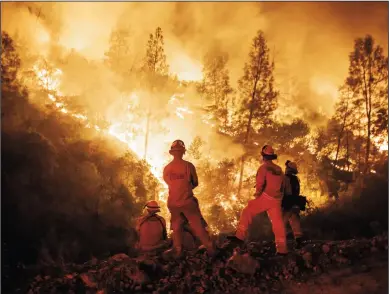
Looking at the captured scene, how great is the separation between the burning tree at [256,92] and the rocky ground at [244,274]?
12.3 metres

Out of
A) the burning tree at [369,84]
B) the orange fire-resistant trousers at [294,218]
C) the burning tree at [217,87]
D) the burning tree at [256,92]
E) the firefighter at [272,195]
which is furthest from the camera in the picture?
the burning tree at [217,87]

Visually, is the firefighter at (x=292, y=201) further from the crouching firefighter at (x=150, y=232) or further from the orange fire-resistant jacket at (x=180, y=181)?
the crouching firefighter at (x=150, y=232)

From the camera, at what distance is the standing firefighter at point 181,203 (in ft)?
24.6

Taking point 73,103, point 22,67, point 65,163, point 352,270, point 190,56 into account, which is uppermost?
point 190,56

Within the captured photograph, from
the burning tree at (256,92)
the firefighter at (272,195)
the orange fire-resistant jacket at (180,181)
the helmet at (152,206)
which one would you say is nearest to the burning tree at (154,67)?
the burning tree at (256,92)

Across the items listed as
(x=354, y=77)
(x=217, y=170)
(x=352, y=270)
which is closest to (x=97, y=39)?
(x=217, y=170)

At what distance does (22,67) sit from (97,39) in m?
6.47

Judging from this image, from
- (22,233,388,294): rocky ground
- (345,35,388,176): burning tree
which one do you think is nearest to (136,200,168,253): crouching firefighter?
(22,233,388,294): rocky ground

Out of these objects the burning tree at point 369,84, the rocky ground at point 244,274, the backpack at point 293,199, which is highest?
the burning tree at point 369,84

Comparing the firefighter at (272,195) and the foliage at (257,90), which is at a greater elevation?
the foliage at (257,90)

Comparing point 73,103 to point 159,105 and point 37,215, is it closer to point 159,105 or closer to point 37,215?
point 159,105

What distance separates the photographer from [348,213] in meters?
11.5

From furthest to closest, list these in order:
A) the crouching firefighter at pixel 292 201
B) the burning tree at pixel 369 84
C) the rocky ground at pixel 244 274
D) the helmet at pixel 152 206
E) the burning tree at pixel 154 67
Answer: the burning tree at pixel 369 84, the burning tree at pixel 154 67, the crouching firefighter at pixel 292 201, the helmet at pixel 152 206, the rocky ground at pixel 244 274

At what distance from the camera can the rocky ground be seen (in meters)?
6.61
